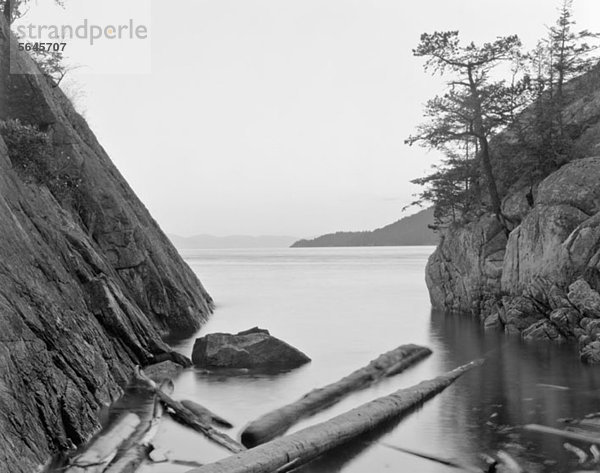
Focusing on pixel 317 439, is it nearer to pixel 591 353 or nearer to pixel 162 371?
pixel 162 371

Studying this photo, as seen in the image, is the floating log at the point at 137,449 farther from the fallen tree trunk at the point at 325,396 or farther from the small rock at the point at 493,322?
the small rock at the point at 493,322

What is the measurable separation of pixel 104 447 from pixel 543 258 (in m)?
25.3

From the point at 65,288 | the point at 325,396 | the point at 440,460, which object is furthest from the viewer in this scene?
the point at 325,396

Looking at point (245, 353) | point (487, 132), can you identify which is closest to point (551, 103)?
point (487, 132)

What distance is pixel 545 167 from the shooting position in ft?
124

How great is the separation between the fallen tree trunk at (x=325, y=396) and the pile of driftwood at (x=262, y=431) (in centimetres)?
→ 2

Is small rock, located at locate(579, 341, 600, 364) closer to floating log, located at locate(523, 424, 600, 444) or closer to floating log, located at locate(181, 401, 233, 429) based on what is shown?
floating log, located at locate(523, 424, 600, 444)

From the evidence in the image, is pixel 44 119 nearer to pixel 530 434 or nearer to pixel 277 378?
pixel 277 378

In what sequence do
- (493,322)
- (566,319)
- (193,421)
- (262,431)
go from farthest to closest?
(493,322)
(566,319)
(193,421)
(262,431)

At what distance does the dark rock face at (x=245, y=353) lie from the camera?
24.7 metres

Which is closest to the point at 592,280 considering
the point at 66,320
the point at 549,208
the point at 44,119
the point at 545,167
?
the point at 549,208

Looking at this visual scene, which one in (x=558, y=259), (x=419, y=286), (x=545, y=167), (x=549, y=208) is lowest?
(x=419, y=286)

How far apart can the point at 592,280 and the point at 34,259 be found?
23201mm

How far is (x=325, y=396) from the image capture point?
62.1 ft
